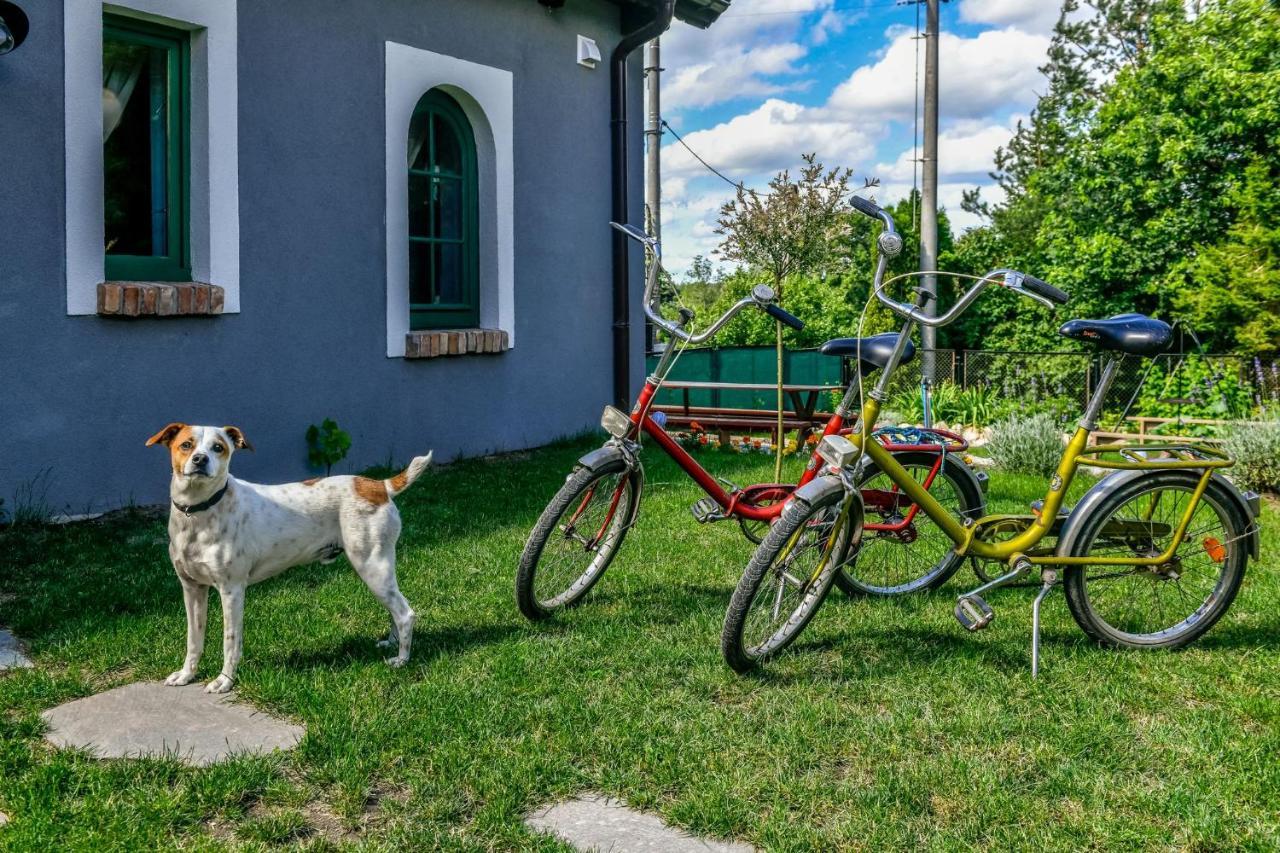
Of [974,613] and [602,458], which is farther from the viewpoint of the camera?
[602,458]

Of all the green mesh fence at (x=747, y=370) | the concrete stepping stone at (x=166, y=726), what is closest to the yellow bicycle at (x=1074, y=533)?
the concrete stepping stone at (x=166, y=726)

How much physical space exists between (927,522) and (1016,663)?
1.63 meters

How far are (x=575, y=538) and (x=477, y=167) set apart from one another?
16.4 feet

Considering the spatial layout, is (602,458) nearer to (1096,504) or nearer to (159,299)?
(1096,504)

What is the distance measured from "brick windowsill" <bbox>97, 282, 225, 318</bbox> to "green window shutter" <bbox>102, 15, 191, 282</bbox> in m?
0.22

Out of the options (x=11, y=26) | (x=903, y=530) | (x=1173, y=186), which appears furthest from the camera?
(x=1173, y=186)

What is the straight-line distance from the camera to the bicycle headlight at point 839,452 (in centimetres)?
374

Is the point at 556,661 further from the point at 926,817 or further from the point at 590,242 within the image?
the point at 590,242

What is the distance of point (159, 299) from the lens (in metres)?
6.05

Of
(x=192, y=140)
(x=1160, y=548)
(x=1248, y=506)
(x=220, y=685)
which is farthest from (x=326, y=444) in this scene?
(x=1248, y=506)

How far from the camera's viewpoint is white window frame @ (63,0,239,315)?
572cm

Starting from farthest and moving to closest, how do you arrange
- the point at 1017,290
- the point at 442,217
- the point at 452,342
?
the point at 442,217 < the point at 452,342 < the point at 1017,290

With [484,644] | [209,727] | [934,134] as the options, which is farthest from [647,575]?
[934,134]

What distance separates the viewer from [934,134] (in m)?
16.7
